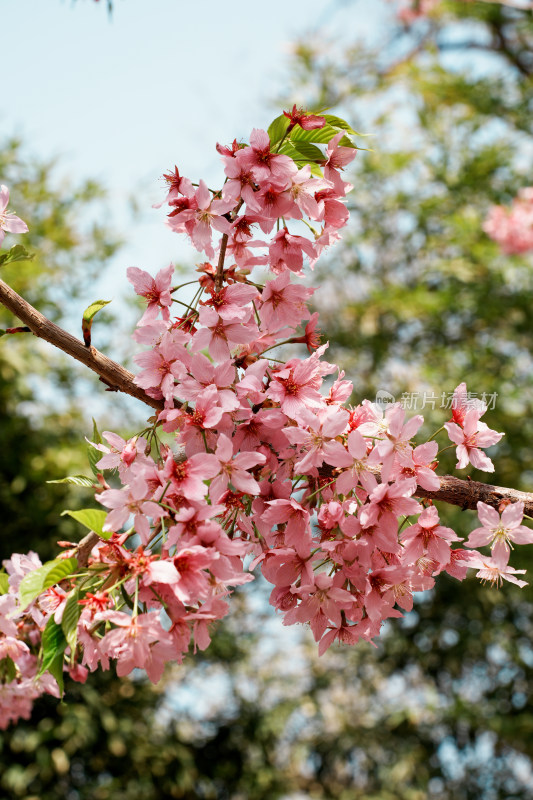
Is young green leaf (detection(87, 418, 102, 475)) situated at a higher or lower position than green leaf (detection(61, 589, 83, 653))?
higher

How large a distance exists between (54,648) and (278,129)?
21.7 inches

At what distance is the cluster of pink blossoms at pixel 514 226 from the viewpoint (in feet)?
10.7

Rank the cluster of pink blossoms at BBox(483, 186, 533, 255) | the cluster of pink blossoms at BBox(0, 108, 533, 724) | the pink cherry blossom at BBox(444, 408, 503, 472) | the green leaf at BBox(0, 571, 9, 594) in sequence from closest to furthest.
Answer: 1. the cluster of pink blossoms at BBox(0, 108, 533, 724)
2. the pink cherry blossom at BBox(444, 408, 503, 472)
3. the green leaf at BBox(0, 571, 9, 594)
4. the cluster of pink blossoms at BBox(483, 186, 533, 255)

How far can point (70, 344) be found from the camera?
2.26ft

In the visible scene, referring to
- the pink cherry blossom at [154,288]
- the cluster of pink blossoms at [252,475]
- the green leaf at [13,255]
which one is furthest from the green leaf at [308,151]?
the green leaf at [13,255]

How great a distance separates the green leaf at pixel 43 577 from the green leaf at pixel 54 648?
0.05m

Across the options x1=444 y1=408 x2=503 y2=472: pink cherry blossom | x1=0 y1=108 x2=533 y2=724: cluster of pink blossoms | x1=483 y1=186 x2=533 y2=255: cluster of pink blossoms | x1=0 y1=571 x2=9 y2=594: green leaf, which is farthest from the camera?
x1=483 y1=186 x2=533 y2=255: cluster of pink blossoms

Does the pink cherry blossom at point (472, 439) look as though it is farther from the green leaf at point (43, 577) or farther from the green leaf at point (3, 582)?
the green leaf at point (3, 582)

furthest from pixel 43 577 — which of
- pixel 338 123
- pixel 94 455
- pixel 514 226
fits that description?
pixel 514 226

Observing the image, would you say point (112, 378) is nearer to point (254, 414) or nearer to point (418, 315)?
point (254, 414)

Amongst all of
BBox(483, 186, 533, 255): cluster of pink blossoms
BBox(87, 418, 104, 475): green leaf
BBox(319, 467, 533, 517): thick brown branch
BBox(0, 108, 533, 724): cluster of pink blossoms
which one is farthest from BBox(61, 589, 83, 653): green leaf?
BBox(483, 186, 533, 255): cluster of pink blossoms

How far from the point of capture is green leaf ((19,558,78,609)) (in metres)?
0.62

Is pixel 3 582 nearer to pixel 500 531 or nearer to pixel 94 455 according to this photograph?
pixel 94 455

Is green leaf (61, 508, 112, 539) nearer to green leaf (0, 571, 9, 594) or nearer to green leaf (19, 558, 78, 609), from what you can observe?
green leaf (19, 558, 78, 609)
